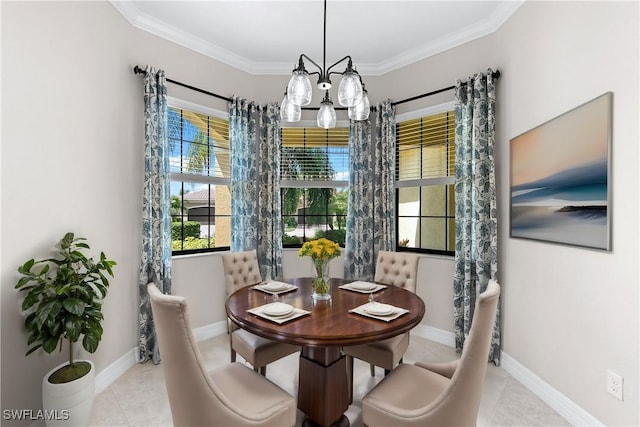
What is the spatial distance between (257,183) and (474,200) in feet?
7.85

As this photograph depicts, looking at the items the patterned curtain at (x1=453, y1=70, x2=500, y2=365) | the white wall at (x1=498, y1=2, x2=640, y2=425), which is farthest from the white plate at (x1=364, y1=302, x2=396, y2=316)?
the patterned curtain at (x1=453, y1=70, x2=500, y2=365)

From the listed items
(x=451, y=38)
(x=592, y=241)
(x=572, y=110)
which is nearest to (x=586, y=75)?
(x=572, y=110)

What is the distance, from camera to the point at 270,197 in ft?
11.7

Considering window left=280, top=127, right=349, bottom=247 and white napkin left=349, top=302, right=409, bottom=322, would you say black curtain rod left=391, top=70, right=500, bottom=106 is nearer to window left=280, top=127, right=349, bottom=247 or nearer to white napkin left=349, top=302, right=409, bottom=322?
window left=280, top=127, right=349, bottom=247

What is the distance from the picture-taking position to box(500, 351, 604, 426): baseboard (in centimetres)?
193

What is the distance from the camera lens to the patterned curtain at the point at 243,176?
3.49m

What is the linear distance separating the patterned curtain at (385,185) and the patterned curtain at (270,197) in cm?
117

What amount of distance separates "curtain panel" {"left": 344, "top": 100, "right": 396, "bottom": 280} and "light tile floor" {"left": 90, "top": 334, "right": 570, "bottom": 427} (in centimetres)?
117

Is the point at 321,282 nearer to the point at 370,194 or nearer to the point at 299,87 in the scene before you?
the point at 299,87

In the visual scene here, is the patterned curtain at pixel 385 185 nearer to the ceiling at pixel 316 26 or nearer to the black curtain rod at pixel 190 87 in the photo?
the ceiling at pixel 316 26

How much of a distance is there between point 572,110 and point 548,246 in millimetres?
969

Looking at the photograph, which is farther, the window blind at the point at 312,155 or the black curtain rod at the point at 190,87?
the window blind at the point at 312,155

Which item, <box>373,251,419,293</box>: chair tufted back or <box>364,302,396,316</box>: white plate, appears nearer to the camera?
<box>364,302,396,316</box>: white plate

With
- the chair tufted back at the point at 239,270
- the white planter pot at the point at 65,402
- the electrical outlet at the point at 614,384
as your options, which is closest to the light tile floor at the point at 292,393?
the white planter pot at the point at 65,402
